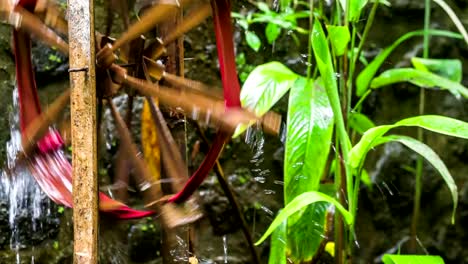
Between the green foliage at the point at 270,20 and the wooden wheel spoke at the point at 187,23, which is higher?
the green foliage at the point at 270,20

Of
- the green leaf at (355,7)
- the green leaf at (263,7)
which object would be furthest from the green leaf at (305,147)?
the green leaf at (263,7)

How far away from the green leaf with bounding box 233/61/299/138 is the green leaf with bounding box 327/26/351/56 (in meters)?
0.14

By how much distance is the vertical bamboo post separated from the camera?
85 centimetres

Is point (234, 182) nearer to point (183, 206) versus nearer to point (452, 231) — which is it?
point (452, 231)

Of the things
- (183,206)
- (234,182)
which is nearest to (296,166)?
(183,206)

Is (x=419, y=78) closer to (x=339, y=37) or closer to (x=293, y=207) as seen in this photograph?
(x=339, y=37)

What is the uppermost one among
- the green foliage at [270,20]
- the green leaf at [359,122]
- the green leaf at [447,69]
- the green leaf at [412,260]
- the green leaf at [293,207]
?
the green foliage at [270,20]

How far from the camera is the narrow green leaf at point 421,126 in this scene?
1.10 meters

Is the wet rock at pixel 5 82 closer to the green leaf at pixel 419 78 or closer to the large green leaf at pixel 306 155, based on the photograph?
the large green leaf at pixel 306 155

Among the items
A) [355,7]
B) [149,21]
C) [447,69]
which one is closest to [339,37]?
[355,7]

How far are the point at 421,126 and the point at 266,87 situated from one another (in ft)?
1.27

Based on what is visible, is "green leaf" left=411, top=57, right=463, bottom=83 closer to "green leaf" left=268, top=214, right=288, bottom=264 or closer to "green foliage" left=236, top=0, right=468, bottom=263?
"green foliage" left=236, top=0, right=468, bottom=263

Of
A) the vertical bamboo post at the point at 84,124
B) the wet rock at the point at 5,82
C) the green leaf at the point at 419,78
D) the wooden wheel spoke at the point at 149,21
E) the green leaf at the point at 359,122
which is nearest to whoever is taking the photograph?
the vertical bamboo post at the point at 84,124

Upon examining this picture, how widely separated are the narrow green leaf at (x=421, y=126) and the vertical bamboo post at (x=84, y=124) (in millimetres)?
547
